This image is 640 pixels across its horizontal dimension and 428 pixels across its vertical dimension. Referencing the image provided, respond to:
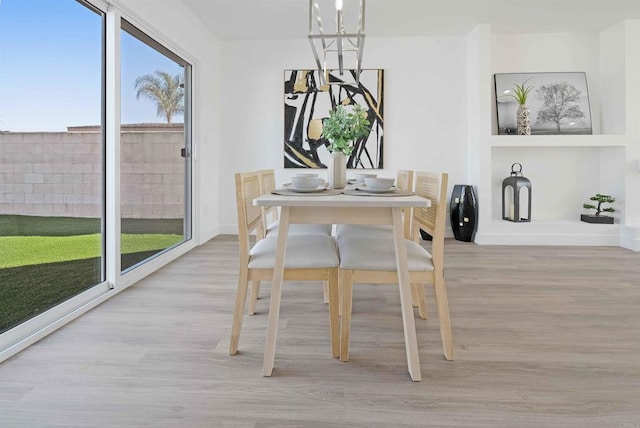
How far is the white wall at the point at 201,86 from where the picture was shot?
11.5ft

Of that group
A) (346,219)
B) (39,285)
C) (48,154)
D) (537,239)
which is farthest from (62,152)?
(537,239)

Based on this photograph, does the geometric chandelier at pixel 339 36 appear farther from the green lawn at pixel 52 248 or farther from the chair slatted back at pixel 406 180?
the green lawn at pixel 52 248

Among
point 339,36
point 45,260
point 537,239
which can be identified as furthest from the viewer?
point 537,239

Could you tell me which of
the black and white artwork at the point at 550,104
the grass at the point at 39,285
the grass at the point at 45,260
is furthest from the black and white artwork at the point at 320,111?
the grass at the point at 39,285

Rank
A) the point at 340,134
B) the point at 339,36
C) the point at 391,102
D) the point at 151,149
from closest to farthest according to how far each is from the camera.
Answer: the point at 339,36 < the point at 340,134 < the point at 151,149 < the point at 391,102

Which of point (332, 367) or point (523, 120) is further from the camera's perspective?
point (523, 120)


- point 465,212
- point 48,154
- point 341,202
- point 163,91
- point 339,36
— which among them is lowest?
point 465,212

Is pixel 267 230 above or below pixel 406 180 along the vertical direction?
below

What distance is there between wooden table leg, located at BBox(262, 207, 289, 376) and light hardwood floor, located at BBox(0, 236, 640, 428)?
82 millimetres

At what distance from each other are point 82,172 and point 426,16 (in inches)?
137

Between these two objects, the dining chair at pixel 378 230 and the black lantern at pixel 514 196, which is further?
the black lantern at pixel 514 196

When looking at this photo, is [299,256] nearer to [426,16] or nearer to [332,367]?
[332,367]

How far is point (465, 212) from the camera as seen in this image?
4.67 m

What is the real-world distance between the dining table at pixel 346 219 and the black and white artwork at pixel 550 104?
3.64 metres
